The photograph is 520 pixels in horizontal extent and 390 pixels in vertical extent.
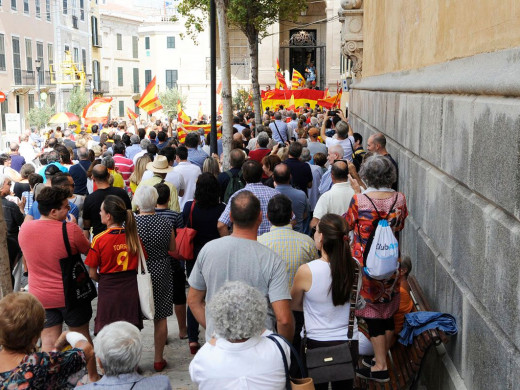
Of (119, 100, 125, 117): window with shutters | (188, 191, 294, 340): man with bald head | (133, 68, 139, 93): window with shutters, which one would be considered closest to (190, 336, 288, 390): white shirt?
(188, 191, 294, 340): man with bald head

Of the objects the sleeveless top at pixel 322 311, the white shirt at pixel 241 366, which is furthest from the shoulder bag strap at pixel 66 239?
the white shirt at pixel 241 366

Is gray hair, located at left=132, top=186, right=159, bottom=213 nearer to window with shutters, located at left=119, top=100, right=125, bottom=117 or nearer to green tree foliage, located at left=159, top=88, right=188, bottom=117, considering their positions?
green tree foliage, located at left=159, top=88, right=188, bottom=117

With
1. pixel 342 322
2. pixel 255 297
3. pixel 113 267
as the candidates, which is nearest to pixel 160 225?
pixel 113 267

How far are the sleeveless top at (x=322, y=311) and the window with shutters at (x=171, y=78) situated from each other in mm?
59912

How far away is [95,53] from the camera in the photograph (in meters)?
64.5

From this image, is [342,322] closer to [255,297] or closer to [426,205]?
[255,297]

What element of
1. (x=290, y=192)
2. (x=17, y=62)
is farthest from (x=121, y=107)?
(x=290, y=192)

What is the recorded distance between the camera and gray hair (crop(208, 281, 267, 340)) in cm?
356

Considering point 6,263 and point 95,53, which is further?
point 95,53

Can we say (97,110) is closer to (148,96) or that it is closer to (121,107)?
(148,96)

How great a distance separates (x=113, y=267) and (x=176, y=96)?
157ft

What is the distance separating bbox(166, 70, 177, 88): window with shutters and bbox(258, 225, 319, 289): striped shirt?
59.2 meters

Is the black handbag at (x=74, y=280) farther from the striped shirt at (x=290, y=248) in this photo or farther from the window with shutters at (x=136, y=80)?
the window with shutters at (x=136, y=80)

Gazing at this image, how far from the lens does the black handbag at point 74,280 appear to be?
6.09m
